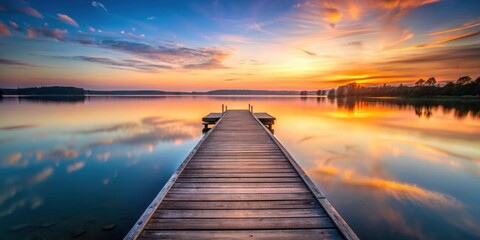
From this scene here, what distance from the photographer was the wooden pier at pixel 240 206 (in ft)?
8.39

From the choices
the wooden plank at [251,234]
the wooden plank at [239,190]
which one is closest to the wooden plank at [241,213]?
the wooden plank at [251,234]

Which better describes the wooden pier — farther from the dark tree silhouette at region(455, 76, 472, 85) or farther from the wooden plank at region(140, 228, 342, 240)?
the dark tree silhouette at region(455, 76, 472, 85)

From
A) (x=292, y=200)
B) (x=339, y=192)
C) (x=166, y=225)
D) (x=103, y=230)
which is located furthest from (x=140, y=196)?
(x=339, y=192)

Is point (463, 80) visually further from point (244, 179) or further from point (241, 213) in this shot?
point (241, 213)

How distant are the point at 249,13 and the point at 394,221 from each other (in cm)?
1522

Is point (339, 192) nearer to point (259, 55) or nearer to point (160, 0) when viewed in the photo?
point (160, 0)

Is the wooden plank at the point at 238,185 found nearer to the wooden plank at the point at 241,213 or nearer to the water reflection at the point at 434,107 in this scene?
the wooden plank at the point at 241,213

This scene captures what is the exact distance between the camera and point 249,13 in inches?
620

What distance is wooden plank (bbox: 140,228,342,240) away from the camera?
8.13ft

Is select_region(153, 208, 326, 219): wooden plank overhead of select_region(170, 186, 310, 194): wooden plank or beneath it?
beneath

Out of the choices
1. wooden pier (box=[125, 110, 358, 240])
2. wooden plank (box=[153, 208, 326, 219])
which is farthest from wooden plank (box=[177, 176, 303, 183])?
wooden plank (box=[153, 208, 326, 219])

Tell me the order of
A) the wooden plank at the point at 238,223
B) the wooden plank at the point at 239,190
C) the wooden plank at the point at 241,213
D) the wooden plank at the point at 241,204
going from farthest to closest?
1. the wooden plank at the point at 239,190
2. the wooden plank at the point at 241,204
3. the wooden plank at the point at 241,213
4. the wooden plank at the point at 238,223

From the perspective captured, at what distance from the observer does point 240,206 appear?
317cm

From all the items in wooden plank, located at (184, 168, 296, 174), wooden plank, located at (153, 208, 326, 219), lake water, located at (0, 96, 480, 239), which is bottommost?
lake water, located at (0, 96, 480, 239)
